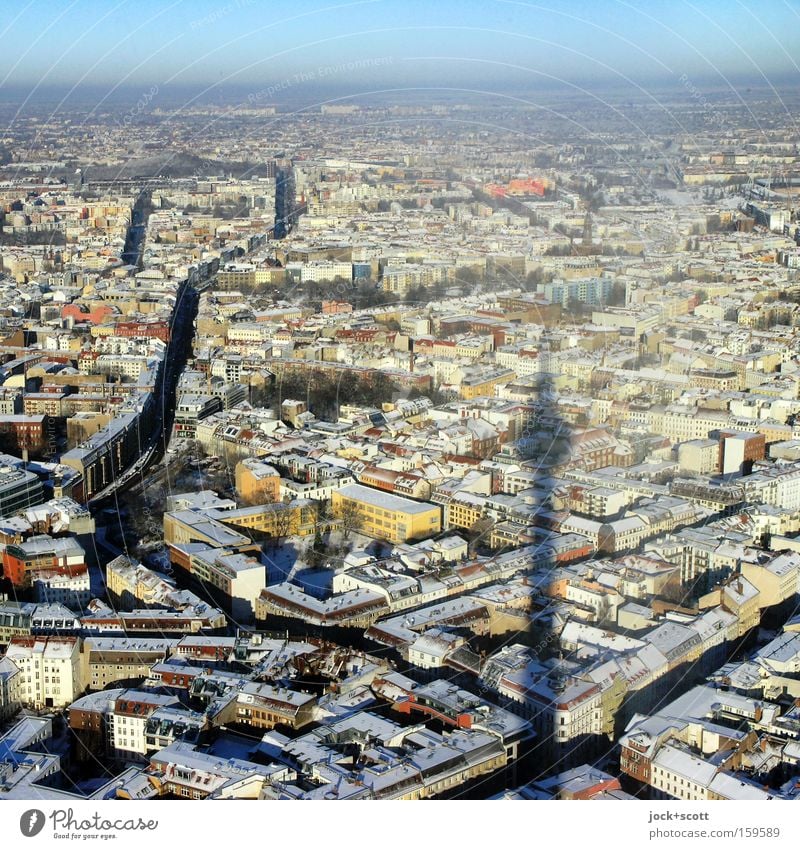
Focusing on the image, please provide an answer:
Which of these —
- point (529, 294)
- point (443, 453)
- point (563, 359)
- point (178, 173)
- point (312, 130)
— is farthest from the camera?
point (178, 173)

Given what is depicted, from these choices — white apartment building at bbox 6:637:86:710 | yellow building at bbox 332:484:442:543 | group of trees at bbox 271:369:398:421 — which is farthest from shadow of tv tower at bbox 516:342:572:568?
white apartment building at bbox 6:637:86:710

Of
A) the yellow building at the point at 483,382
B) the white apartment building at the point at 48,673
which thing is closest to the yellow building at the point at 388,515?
the white apartment building at the point at 48,673

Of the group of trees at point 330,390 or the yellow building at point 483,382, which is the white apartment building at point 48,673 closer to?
the group of trees at point 330,390

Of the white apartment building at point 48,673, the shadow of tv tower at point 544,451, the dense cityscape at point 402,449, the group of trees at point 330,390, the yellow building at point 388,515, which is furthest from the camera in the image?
the group of trees at point 330,390

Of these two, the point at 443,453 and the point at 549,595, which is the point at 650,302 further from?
the point at 549,595

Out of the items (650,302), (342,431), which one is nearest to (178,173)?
(650,302)

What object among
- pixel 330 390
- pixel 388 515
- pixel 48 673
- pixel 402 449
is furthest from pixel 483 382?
pixel 48 673
